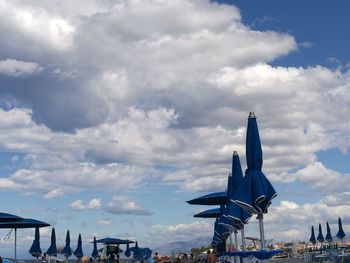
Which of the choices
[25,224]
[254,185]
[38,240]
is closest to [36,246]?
[38,240]

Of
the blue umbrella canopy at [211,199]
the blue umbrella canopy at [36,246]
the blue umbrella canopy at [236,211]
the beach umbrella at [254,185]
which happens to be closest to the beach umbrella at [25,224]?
the blue umbrella canopy at [36,246]

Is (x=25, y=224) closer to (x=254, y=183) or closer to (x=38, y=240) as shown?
(x=38, y=240)

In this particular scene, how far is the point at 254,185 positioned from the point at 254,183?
0.14 ft

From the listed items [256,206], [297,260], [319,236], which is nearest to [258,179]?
[256,206]

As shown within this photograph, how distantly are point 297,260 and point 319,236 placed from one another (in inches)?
884

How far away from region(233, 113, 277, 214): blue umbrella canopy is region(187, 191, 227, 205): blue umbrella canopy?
1053cm

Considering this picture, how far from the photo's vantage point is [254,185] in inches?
431

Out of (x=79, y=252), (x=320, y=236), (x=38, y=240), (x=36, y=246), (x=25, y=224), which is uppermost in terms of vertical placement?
(x=25, y=224)

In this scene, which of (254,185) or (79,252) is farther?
(79,252)

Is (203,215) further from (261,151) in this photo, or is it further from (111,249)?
(261,151)

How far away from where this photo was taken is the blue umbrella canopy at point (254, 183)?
10872 millimetres

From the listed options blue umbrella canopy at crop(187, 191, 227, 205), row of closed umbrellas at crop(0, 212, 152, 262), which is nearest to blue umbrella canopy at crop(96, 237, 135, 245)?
row of closed umbrellas at crop(0, 212, 152, 262)

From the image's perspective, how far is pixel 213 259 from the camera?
57.0 ft

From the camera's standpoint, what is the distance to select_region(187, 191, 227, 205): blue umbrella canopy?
858 inches
